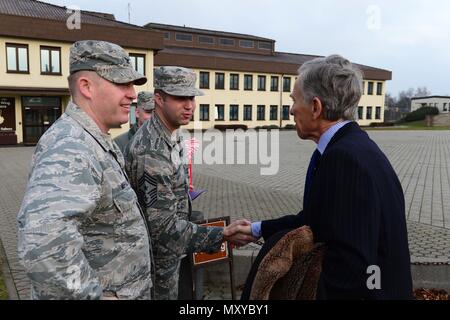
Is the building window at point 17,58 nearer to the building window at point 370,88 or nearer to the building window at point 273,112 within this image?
the building window at point 273,112

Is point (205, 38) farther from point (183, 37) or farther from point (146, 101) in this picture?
point (146, 101)

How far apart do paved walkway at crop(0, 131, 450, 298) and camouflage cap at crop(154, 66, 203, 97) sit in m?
2.65

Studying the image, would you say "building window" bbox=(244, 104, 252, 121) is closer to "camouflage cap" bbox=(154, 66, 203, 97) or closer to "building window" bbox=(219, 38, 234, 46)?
"building window" bbox=(219, 38, 234, 46)

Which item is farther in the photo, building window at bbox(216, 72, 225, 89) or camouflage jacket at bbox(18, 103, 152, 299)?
building window at bbox(216, 72, 225, 89)

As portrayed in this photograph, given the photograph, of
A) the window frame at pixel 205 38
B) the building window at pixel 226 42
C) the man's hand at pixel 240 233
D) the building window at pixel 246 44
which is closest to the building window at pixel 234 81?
the window frame at pixel 205 38

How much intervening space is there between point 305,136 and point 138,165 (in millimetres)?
1089

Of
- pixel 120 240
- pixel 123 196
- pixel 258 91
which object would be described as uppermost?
pixel 258 91

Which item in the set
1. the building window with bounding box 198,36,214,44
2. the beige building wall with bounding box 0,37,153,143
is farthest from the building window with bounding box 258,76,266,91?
the beige building wall with bounding box 0,37,153,143

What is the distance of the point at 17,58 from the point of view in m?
26.4

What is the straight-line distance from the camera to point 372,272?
1631 mm

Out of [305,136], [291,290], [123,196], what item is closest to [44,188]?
[123,196]

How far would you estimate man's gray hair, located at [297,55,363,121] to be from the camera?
1.82m
